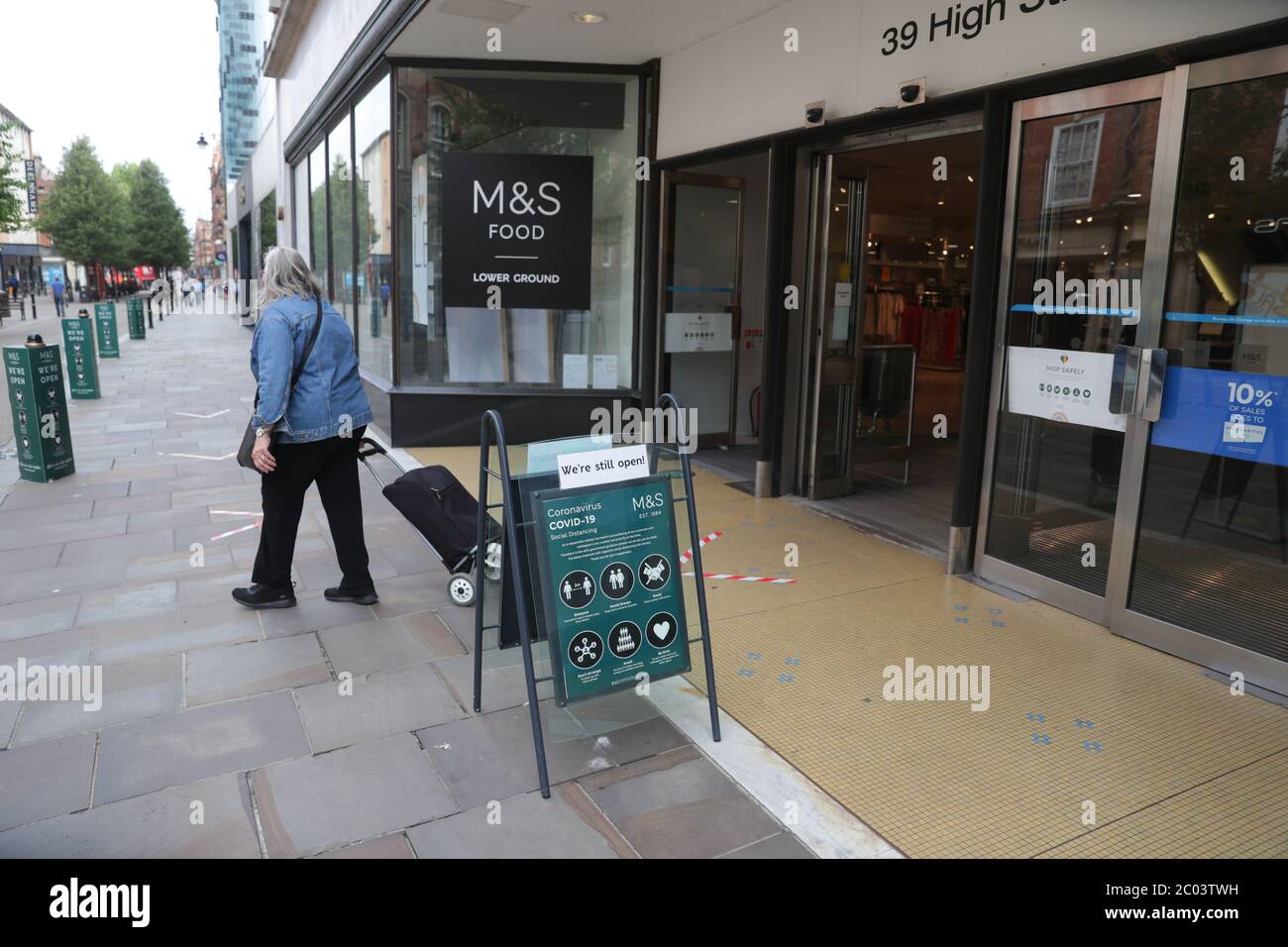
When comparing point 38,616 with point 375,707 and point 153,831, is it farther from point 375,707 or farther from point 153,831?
point 153,831

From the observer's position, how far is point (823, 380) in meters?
6.93

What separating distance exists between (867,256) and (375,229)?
18.3ft

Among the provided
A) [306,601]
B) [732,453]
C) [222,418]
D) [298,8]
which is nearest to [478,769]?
[306,601]

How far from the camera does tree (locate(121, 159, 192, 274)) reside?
217ft

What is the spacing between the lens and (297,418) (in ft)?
14.3

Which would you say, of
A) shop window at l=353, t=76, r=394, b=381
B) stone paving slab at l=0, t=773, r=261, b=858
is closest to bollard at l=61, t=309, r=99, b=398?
shop window at l=353, t=76, r=394, b=381

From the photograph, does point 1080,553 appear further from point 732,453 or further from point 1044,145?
point 732,453

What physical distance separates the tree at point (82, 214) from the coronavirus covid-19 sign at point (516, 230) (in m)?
57.2

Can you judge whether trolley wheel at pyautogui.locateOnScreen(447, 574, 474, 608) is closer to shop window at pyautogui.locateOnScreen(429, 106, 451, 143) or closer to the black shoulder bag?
the black shoulder bag

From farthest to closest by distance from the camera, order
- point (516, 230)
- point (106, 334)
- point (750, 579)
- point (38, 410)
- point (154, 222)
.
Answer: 1. point (154, 222)
2. point (106, 334)
3. point (516, 230)
4. point (38, 410)
5. point (750, 579)

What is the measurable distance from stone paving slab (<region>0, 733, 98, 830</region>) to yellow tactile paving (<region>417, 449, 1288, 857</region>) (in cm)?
237

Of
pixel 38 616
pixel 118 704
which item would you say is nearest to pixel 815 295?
pixel 118 704

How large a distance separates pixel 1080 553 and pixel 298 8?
14.2m

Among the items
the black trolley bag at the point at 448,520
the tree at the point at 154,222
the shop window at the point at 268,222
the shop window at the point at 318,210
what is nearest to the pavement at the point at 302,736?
the black trolley bag at the point at 448,520
